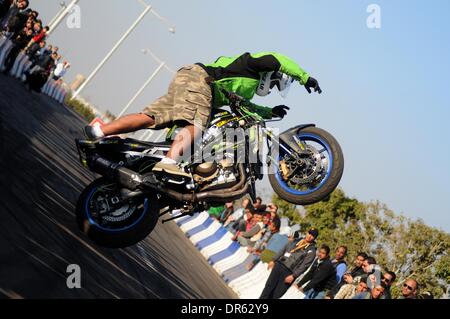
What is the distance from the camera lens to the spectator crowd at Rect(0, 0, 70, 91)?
65.1 feet

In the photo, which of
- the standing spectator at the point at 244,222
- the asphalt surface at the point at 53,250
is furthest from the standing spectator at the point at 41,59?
the asphalt surface at the point at 53,250

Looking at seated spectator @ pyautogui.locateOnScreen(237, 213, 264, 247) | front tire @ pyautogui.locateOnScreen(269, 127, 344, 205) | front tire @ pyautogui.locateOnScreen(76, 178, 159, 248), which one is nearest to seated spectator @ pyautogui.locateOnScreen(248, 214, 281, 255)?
seated spectator @ pyautogui.locateOnScreen(237, 213, 264, 247)

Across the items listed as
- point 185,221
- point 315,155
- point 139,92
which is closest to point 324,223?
point 185,221

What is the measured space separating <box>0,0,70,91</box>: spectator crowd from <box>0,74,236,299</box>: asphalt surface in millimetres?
9881

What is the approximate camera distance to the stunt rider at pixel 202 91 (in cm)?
698

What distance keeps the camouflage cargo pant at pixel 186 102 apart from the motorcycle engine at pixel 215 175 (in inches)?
17.3

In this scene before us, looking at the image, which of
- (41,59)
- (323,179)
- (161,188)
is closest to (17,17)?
(41,59)

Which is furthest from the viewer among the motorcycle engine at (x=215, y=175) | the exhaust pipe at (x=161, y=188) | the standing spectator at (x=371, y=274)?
the standing spectator at (x=371, y=274)

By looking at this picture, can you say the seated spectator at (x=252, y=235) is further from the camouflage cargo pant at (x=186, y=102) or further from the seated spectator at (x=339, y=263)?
the camouflage cargo pant at (x=186, y=102)

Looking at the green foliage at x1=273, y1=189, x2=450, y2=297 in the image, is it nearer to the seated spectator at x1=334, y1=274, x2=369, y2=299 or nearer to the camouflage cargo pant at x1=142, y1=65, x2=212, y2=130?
the seated spectator at x1=334, y1=274, x2=369, y2=299

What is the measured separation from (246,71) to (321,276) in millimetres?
5520

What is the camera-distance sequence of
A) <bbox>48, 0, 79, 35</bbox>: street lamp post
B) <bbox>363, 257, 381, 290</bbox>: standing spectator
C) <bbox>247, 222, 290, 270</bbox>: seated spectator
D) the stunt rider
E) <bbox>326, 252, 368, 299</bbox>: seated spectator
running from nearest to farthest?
1. the stunt rider
2. <bbox>363, 257, 381, 290</bbox>: standing spectator
3. <bbox>326, 252, 368, 299</bbox>: seated spectator
4. <bbox>247, 222, 290, 270</bbox>: seated spectator
5. <bbox>48, 0, 79, 35</bbox>: street lamp post

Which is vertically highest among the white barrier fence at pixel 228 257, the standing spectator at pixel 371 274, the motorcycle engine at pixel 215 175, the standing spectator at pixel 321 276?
the standing spectator at pixel 371 274

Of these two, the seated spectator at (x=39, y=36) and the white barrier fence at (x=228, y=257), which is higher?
the seated spectator at (x=39, y=36)
